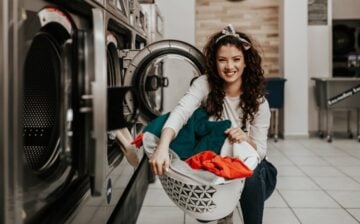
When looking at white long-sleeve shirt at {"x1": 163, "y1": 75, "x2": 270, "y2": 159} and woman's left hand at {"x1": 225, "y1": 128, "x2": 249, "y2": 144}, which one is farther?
white long-sleeve shirt at {"x1": 163, "y1": 75, "x2": 270, "y2": 159}

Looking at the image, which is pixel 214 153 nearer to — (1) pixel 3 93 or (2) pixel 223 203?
(2) pixel 223 203

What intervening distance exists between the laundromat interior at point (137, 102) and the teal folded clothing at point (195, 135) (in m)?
0.14

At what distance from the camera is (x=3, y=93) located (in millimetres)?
929

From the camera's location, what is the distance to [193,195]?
161cm

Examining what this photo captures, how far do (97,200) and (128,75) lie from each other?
1069mm

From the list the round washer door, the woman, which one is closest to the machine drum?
the woman

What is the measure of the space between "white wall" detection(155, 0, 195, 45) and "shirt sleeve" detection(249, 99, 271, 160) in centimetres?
362

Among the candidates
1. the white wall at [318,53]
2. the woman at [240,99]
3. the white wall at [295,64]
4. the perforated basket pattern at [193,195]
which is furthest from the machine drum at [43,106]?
the white wall at [318,53]

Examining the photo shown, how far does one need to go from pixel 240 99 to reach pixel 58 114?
0.91 meters

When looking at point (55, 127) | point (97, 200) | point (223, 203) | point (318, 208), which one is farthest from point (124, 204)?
point (318, 208)

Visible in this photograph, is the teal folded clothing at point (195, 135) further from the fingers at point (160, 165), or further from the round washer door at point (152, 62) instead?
the round washer door at point (152, 62)

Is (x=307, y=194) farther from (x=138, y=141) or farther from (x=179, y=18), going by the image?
(x=179, y=18)

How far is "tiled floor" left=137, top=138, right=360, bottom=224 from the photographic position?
2598 millimetres

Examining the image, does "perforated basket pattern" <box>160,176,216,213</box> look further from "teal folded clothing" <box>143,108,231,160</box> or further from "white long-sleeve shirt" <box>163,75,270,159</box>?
"white long-sleeve shirt" <box>163,75,270,159</box>
